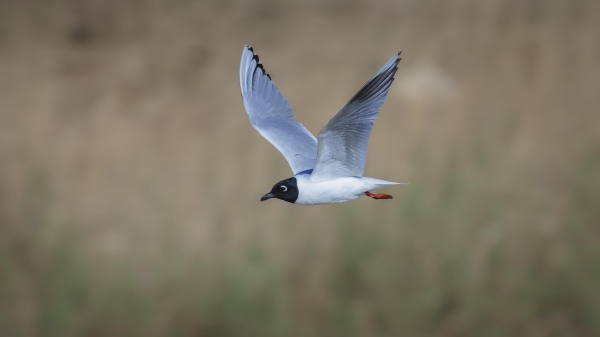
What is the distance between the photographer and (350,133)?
2.60 metres

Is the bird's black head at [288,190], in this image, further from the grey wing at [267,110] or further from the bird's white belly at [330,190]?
the grey wing at [267,110]

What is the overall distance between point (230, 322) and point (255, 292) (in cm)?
20

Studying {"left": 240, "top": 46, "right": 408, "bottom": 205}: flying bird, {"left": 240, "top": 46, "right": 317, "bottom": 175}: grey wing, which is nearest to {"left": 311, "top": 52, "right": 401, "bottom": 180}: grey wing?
{"left": 240, "top": 46, "right": 408, "bottom": 205}: flying bird

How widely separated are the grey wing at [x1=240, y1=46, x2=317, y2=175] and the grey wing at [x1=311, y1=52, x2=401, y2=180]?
1.78 feet

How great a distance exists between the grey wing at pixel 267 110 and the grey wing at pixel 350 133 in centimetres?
54

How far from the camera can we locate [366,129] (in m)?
2.60

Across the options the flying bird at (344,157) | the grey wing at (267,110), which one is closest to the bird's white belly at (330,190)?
the flying bird at (344,157)

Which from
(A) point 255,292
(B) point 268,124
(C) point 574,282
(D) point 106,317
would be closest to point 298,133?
(B) point 268,124

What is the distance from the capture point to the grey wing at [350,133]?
2.50 m

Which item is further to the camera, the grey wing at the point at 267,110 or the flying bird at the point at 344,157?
the grey wing at the point at 267,110

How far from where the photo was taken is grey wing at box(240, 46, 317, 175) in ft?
10.5

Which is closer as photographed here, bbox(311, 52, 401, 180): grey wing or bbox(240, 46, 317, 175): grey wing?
bbox(311, 52, 401, 180): grey wing

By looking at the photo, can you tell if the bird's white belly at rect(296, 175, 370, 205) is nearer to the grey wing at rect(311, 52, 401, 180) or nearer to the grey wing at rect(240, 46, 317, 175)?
the grey wing at rect(311, 52, 401, 180)

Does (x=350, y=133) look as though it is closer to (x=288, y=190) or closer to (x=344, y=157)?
(x=344, y=157)
